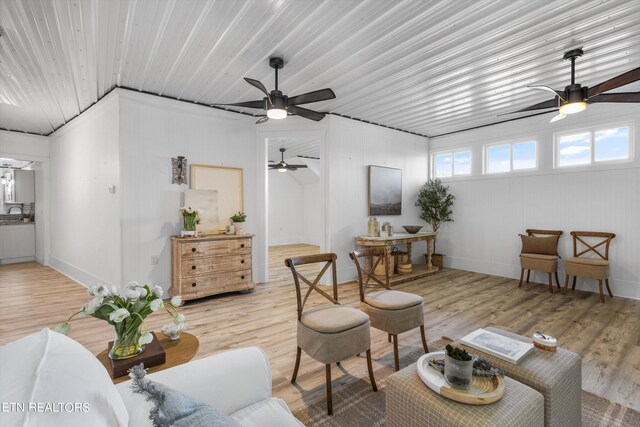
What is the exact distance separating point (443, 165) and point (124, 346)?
681 cm

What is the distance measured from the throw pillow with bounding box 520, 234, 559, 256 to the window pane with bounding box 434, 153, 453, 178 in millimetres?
2164

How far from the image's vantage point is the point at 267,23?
2.64m

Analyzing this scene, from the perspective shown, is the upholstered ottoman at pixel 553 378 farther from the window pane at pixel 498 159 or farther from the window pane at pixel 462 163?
the window pane at pixel 462 163

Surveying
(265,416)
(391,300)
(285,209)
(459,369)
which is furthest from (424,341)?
(285,209)

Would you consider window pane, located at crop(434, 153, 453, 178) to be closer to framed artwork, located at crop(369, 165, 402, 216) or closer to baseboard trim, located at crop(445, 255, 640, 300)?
framed artwork, located at crop(369, 165, 402, 216)

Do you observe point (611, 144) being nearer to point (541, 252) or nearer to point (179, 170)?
point (541, 252)

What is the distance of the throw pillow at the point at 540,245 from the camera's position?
15.9 ft

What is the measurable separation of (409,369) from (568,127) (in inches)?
214

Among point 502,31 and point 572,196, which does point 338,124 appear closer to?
point 502,31

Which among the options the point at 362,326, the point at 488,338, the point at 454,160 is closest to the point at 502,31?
the point at 488,338

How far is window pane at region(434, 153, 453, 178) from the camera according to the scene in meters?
6.70

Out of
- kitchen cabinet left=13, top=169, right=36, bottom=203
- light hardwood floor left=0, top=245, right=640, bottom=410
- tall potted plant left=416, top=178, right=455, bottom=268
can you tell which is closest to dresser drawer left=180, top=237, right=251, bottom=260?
light hardwood floor left=0, top=245, right=640, bottom=410

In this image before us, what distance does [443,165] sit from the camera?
6816mm

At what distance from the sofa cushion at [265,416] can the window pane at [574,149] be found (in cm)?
599
